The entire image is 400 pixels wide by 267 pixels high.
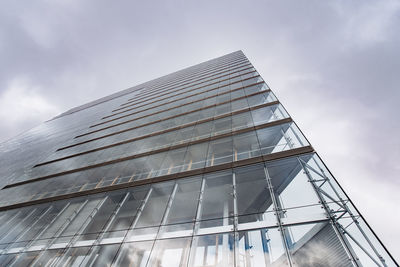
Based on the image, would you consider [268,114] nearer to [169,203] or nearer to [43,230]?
[169,203]

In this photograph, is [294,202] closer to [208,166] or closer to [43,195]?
[208,166]

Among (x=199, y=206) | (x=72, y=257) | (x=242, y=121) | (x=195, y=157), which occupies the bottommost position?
(x=72, y=257)

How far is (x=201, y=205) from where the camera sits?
5957 mm

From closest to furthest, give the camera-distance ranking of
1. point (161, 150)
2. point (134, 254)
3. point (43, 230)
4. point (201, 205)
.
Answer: point (134, 254), point (201, 205), point (43, 230), point (161, 150)

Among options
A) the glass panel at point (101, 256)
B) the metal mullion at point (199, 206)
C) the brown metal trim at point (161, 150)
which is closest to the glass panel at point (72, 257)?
the glass panel at point (101, 256)

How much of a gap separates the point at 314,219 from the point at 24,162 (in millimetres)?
23054

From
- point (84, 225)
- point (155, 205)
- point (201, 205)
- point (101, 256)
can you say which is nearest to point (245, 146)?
point (201, 205)

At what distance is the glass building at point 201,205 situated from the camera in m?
4.09

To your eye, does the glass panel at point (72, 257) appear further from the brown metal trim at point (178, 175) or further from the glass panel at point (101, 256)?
the brown metal trim at point (178, 175)

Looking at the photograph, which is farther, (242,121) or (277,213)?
(242,121)

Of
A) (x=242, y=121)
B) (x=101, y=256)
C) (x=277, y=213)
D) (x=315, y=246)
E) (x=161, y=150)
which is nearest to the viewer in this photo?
(x=315, y=246)

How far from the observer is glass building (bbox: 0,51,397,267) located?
4.09 metres

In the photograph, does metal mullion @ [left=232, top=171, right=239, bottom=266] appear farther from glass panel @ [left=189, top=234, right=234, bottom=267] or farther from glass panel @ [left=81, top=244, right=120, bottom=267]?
glass panel @ [left=81, top=244, right=120, bottom=267]

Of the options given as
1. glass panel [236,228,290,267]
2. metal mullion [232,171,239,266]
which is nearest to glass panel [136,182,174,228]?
metal mullion [232,171,239,266]
